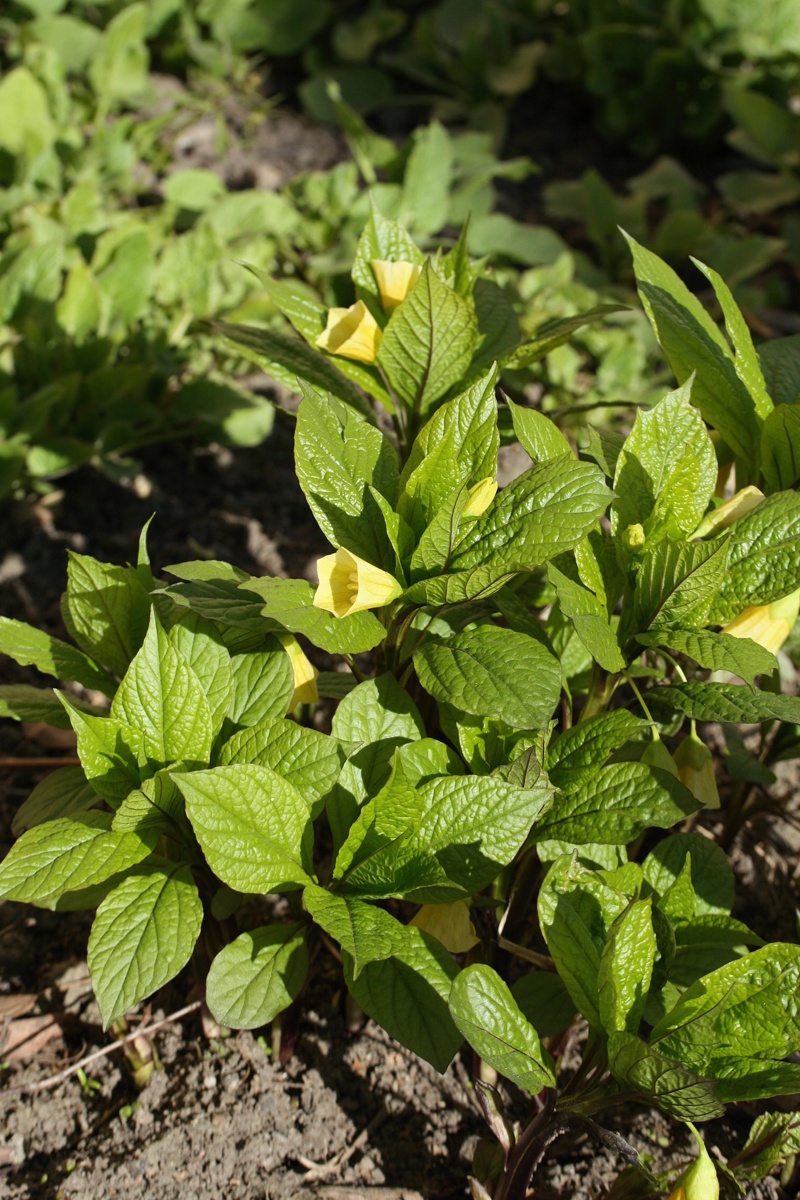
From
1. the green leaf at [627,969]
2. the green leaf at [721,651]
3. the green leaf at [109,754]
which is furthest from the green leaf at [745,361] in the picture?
the green leaf at [109,754]

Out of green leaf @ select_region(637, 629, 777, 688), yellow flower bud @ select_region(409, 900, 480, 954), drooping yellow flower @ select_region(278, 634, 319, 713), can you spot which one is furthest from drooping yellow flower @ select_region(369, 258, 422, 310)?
yellow flower bud @ select_region(409, 900, 480, 954)

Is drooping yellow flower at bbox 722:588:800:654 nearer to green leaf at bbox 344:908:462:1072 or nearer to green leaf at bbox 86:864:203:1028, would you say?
green leaf at bbox 344:908:462:1072

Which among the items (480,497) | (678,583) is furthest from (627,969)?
(480,497)

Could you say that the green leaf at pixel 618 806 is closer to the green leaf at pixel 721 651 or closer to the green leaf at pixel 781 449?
the green leaf at pixel 721 651

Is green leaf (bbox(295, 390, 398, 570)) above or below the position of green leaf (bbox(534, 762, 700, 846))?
above

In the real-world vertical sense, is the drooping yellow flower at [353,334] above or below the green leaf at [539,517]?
above

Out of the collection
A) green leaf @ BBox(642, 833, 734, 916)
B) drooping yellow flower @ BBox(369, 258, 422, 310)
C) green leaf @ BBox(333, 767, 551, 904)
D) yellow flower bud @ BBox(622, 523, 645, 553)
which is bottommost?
green leaf @ BBox(642, 833, 734, 916)

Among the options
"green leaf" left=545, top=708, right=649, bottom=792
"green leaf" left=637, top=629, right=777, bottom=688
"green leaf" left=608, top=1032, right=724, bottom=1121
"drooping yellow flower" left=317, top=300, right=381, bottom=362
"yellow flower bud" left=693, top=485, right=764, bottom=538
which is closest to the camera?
"green leaf" left=608, top=1032, right=724, bottom=1121
